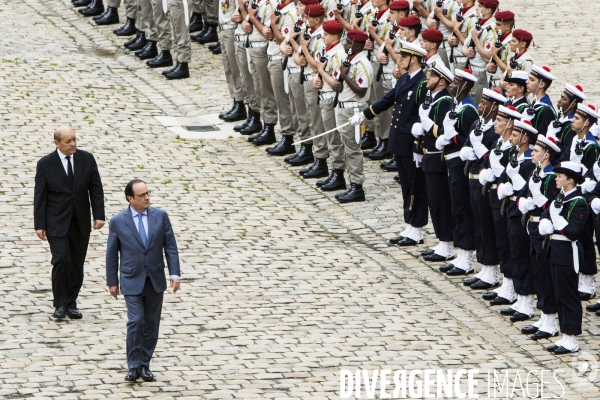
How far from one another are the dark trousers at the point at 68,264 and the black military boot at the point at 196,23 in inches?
405

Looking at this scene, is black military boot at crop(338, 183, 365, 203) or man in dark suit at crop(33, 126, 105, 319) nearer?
man in dark suit at crop(33, 126, 105, 319)

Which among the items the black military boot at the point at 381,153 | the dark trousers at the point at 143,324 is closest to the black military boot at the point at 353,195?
the black military boot at the point at 381,153

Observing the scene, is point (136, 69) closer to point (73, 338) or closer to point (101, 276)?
point (101, 276)

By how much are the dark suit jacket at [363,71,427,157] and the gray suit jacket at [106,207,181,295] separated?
4448mm

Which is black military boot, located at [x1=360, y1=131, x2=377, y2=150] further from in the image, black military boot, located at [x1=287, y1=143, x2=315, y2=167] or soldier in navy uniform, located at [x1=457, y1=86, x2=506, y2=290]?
soldier in navy uniform, located at [x1=457, y1=86, x2=506, y2=290]

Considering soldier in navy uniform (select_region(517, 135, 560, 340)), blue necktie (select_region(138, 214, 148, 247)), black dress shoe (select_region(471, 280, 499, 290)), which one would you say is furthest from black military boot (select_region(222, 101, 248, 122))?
blue necktie (select_region(138, 214, 148, 247))

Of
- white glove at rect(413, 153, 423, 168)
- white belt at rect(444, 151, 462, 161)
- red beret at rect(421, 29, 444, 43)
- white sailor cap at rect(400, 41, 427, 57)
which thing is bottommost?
white glove at rect(413, 153, 423, 168)

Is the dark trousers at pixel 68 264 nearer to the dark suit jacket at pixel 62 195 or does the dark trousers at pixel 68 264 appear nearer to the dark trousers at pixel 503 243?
the dark suit jacket at pixel 62 195

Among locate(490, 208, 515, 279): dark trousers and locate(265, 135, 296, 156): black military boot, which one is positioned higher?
locate(490, 208, 515, 279): dark trousers

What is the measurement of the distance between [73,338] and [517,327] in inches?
169

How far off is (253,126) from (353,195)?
2.87 m

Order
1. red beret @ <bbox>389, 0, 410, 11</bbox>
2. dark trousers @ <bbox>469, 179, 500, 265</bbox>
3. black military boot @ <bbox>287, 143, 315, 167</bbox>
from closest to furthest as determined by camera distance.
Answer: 1. dark trousers @ <bbox>469, 179, 500, 265</bbox>
2. red beret @ <bbox>389, 0, 410, 11</bbox>
3. black military boot @ <bbox>287, 143, 315, 167</bbox>

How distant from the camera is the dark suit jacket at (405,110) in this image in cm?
1525

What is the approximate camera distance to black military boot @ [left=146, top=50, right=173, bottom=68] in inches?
846
